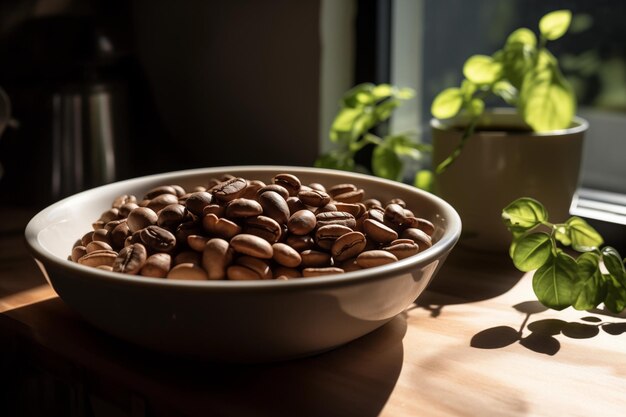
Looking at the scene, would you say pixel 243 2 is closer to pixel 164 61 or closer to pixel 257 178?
pixel 164 61

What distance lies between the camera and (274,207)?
59 centimetres

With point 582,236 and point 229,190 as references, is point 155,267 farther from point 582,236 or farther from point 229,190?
point 582,236

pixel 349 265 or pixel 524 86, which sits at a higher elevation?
pixel 524 86

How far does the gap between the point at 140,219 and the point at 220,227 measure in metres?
0.08

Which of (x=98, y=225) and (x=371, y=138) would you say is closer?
(x=98, y=225)

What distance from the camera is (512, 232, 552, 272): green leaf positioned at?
0.64 m

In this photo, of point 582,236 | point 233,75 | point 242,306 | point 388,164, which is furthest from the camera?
point 233,75

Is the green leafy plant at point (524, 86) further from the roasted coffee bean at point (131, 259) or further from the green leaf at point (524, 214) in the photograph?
the roasted coffee bean at point (131, 259)

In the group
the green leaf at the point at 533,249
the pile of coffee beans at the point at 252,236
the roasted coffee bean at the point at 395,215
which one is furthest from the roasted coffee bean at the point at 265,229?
the green leaf at the point at 533,249

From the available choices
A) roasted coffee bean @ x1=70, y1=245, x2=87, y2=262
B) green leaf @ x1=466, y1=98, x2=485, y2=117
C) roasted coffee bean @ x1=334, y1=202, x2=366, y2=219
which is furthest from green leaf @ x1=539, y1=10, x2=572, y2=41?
roasted coffee bean @ x1=70, y1=245, x2=87, y2=262

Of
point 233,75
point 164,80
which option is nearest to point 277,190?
point 233,75

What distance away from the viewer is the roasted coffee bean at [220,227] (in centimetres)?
56

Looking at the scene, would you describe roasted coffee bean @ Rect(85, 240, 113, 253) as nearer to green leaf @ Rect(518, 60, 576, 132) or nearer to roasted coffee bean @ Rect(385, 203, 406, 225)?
roasted coffee bean @ Rect(385, 203, 406, 225)

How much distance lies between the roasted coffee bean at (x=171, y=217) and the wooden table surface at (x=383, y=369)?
10cm
